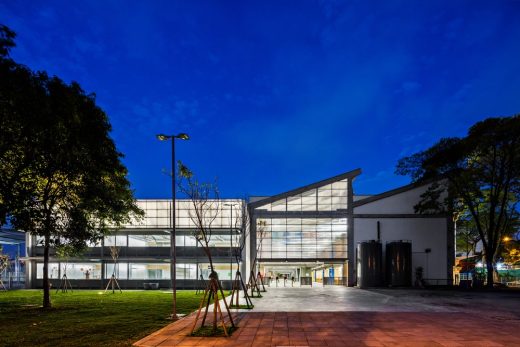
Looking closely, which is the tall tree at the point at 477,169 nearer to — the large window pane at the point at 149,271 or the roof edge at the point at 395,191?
the roof edge at the point at 395,191

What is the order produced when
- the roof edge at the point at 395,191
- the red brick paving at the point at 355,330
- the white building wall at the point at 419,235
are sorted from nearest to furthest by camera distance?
the red brick paving at the point at 355,330 → the white building wall at the point at 419,235 → the roof edge at the point at 395,191

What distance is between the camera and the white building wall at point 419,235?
40125 millimetres

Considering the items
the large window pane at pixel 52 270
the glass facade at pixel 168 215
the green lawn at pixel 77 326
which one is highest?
the glass facade at pixel 168 215

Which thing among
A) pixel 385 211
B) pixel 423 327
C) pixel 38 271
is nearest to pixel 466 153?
pixel 385 211

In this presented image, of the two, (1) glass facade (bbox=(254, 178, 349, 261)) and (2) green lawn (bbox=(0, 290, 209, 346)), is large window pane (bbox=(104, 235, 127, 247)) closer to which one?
(1) glass facade (bbox=(254, 178, 349, 261))

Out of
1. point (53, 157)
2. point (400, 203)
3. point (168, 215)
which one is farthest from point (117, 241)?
point (400, 203)

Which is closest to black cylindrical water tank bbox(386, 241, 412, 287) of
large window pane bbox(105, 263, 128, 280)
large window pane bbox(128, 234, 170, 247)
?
large window pane bbox(128, 234, 170, 247)

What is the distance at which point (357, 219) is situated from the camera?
41.4 m

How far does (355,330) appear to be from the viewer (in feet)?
42.6

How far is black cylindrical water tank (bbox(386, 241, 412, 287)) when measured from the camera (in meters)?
37.6

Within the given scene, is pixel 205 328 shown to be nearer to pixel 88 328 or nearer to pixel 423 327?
pixel 88 328

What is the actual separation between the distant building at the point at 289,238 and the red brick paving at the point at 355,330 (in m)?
24.1

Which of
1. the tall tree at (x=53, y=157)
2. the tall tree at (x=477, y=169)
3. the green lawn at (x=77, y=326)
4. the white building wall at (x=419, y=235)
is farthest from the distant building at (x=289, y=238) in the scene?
the green lawn at (x=77, y=326)

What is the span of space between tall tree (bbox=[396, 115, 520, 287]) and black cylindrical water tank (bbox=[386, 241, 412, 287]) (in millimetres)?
4446
